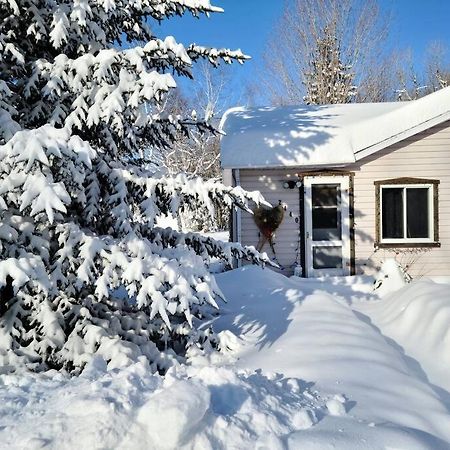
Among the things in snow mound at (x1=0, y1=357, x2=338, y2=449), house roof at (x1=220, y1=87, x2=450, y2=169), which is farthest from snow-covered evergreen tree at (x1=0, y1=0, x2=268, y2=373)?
house roof at (x1=220, y1=87, x2=450, y2=169)

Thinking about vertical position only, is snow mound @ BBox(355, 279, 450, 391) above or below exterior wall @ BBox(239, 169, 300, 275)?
below

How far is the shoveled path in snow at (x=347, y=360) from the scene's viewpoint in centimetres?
247

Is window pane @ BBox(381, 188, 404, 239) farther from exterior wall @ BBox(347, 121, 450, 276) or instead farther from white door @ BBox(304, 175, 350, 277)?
white door @ BBox(304, 175, 350, 277)

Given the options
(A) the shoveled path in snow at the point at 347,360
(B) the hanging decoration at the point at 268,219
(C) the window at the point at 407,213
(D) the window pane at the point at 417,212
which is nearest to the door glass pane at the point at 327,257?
(C) the window at the point at 407,213

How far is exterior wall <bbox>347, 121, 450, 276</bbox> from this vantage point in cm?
964

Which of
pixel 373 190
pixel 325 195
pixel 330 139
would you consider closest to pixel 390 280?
pixel 373 190

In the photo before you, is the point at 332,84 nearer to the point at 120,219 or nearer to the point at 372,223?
the point at 372,223

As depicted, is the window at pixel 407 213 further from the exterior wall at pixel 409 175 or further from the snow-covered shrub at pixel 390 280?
the snow-covered shrub at pixel 390 280

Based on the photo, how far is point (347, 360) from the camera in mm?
3875

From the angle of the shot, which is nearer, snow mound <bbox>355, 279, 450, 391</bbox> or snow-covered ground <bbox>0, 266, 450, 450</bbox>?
snow-covered ground <bbox>0, 266, 450, 450</bbox>

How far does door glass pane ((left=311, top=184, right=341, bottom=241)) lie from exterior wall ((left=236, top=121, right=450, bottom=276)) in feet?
1.32

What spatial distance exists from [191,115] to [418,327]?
3.75m

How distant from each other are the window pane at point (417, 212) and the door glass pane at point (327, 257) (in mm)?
1759

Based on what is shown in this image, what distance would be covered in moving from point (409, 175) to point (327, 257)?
107 inches
